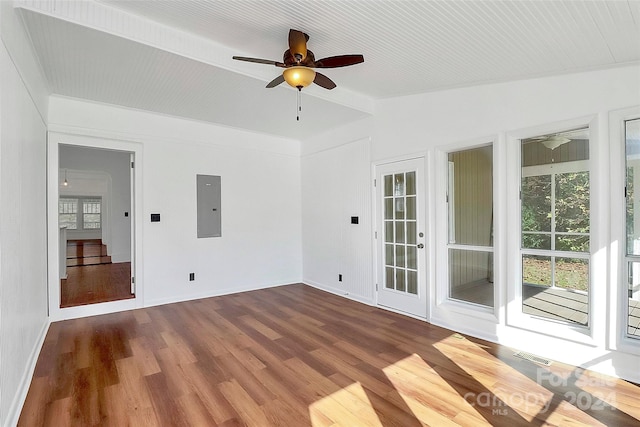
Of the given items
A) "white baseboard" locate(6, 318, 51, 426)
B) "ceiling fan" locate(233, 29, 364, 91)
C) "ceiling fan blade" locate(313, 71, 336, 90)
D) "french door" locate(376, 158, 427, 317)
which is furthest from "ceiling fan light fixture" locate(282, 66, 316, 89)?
"white baseboard" locate(6, 318, 51, 426)

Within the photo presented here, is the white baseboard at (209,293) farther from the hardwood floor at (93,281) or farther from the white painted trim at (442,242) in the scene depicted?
the white painted trim at (442,242)

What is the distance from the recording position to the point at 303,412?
6.84ft

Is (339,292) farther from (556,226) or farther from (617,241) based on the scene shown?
(617,241)

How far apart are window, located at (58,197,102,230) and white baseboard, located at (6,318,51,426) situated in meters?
10.5

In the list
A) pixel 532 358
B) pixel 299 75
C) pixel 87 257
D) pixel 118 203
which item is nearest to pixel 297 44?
pixel 299 75

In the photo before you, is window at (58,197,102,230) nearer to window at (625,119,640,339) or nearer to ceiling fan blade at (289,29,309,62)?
ceiling fan blade at (289,29,309,62)

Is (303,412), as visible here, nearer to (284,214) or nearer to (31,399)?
(31,399)

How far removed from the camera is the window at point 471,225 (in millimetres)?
3480

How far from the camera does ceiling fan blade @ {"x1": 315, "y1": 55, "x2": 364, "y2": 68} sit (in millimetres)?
2480

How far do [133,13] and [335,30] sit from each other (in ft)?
5.55

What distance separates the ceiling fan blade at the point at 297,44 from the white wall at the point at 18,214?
6.07ft

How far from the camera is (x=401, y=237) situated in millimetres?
4219

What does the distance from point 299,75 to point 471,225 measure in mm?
2613

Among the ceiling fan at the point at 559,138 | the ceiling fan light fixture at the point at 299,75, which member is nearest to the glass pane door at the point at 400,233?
the ceiling fan at the point at 559,138
